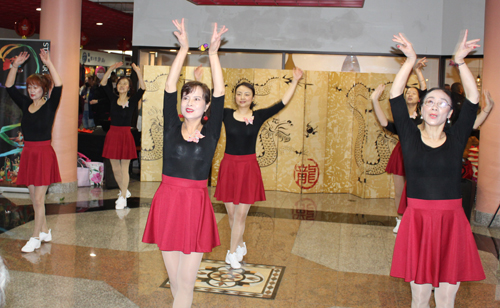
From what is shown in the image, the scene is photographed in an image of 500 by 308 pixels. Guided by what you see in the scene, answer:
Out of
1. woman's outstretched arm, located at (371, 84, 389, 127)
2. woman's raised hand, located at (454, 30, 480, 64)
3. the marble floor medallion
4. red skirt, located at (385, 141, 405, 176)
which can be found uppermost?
Result: woman's raised hand, located at (454, 30, 480, 64)

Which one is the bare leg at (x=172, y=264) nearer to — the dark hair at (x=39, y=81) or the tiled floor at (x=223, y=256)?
the tiled floor at (x=223, y=256)

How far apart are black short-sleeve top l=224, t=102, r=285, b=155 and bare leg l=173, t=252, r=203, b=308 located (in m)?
1.55

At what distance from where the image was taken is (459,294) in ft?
12.3

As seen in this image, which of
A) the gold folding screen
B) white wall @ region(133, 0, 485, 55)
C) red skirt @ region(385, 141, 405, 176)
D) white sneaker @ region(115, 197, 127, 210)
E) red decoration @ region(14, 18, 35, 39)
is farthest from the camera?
red decoration @ region(14, 18, 35, 39)

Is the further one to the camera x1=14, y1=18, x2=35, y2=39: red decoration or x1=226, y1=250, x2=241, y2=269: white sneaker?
x1=14, y1=18, x2=35, y2=39: red decoration

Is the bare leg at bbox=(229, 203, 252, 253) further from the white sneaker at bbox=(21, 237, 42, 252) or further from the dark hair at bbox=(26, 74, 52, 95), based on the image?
the dark hair at bbox=(26, 74, 52, 95)

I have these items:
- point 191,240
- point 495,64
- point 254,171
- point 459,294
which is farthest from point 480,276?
point 495,64

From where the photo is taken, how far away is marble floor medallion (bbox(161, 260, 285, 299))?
11.9 feet

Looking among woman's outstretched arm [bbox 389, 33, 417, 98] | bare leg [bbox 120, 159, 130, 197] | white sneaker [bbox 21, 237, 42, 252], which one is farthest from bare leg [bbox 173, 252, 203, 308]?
bare leg [bbox 120, 159, 130, 197]

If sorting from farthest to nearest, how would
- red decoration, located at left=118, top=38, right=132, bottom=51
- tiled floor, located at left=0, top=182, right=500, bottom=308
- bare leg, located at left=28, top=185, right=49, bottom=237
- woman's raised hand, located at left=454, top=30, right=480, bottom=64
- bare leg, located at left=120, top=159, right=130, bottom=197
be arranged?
red decoration, located at left=118, top=38, right=132, bottom=51 → bare leg, located at left=120, top=159, right=130, bottom=197 → bare leg, located at left=28, top=185, right=49, bottom=237 → tiled floor, located at left=0, top=182, right=500, bottom=308 → woman's raised hand, located at left=454, top=30, right=480, bottom=64

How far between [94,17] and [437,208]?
35.0 ft

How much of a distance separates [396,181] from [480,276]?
9.48 ft

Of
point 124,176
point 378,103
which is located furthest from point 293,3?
point 378,103

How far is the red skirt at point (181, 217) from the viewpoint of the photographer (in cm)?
270
